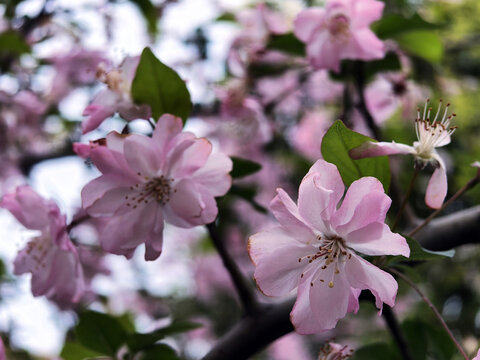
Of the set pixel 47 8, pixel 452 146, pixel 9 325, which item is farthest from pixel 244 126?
pixel 452 146

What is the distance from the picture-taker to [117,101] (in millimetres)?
830

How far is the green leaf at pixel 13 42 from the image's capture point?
1.46 meters

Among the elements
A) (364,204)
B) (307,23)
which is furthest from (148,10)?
(364,204)

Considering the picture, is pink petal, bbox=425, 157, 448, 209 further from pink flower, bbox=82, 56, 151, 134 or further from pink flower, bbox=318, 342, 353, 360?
pink flower, bbox=82, 56, 151, 134

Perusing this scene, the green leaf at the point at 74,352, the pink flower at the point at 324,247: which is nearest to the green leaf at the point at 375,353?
the pink flower at the point at 324,247

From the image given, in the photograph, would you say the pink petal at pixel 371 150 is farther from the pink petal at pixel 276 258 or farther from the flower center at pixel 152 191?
the flower center at pixel 152 191

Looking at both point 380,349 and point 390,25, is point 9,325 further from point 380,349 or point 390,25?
point 390,25

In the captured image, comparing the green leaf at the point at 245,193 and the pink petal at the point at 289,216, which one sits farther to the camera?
the green leaf at the point at 245,193

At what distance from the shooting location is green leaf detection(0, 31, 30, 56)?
1457 mm

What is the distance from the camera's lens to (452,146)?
2.44 meters

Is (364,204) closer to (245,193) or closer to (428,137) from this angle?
(428,137)

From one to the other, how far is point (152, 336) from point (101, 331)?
0.14 m

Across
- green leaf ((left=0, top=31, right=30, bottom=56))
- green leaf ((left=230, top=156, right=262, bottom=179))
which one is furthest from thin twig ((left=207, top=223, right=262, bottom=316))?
green leaf ((left=0, top=31, right=30, bottom=56))

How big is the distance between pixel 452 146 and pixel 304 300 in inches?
77.7
